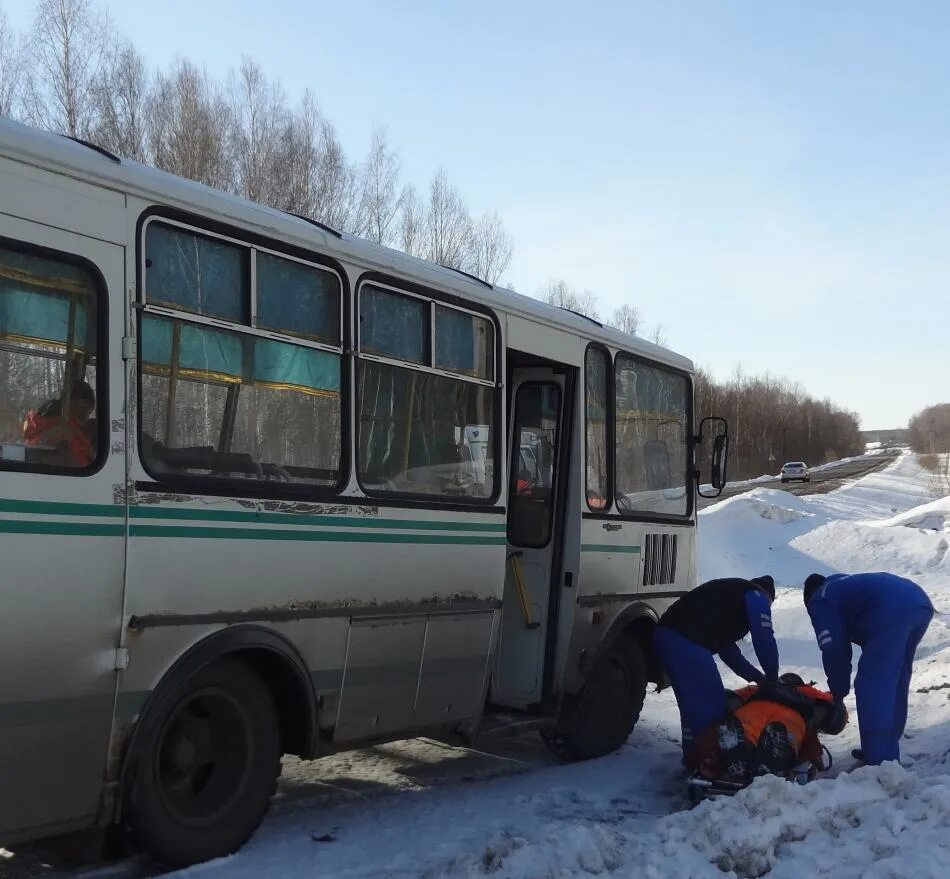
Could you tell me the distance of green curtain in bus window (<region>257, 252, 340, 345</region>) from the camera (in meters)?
5.34

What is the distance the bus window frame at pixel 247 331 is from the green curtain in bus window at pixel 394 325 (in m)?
0.17

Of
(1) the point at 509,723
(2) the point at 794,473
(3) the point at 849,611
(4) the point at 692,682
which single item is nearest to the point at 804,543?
(3) the point at 849,611

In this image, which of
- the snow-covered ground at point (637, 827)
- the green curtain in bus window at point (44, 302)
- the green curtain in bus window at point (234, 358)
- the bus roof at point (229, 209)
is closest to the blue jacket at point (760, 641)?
the snow-covered ground at point (637, 827)

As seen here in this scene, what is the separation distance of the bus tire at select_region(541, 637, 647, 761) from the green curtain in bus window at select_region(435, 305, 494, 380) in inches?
98.4

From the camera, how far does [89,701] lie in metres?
4.45

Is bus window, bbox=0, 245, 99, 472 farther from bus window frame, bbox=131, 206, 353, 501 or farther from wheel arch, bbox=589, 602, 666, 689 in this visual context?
wheel arch, bbox=589, 602, 666, 689

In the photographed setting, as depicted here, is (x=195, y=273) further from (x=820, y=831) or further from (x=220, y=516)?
(x=820, y=831)

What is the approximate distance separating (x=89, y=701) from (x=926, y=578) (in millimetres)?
16532

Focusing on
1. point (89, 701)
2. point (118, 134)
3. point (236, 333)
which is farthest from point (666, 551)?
point (118, 134)

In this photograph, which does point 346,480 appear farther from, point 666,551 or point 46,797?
point 666,551

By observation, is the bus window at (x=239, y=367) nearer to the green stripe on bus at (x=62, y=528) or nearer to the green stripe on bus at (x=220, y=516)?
the green stripe on bus at (x=220, y=516)

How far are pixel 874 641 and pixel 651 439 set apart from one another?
94.1 inches

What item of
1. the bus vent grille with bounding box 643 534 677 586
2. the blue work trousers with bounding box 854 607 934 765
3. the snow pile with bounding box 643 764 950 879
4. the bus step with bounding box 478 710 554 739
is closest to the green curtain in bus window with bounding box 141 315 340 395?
the bus step with bounding box 478 710 554 739

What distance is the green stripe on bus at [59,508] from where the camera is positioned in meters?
4.12
